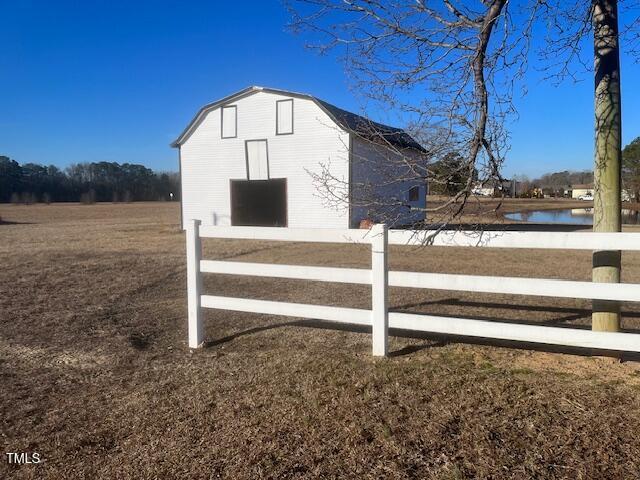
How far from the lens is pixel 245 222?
77.7 feet

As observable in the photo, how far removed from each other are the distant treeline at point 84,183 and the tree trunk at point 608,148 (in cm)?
9541

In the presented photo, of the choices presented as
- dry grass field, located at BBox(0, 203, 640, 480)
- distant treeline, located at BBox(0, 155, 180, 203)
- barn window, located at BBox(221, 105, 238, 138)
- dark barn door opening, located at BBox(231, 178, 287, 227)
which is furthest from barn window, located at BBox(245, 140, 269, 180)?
distant treeline, located at BBox(0, 155, 180, 203)

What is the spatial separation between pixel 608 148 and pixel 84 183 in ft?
359

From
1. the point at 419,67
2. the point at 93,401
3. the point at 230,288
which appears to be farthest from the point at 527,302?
the point at 93,401

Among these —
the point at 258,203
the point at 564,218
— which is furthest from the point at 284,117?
the point at 564,218

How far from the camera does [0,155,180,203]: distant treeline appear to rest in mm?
92312

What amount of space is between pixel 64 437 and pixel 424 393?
100 inches

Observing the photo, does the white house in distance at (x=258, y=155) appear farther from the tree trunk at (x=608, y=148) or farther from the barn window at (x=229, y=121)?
the tree trunk at (x=608, y=148)

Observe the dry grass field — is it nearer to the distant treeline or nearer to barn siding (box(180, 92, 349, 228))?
barn siding (box(180, 92, 349, 228))

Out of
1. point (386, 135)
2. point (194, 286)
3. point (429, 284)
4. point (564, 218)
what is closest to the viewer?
point (429, 284)

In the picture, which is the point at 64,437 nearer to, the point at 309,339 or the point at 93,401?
the point at 93,401

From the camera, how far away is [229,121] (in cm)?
2164

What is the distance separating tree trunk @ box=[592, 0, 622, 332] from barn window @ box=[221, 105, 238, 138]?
60.0ft

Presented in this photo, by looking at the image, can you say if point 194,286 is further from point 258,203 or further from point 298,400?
point 258,203
